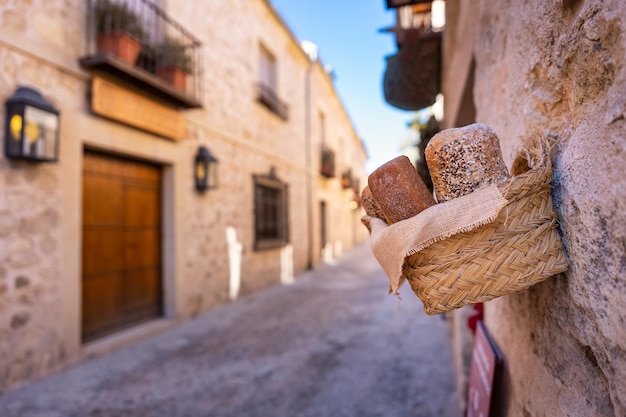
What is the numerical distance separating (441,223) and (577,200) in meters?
0.19

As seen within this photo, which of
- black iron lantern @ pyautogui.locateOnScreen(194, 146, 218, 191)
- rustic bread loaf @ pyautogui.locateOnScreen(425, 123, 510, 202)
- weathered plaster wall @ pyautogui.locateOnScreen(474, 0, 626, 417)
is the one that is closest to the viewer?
weathered plaster wall @ pyautogui.locateOnScreen(474, 0, 626, 417)

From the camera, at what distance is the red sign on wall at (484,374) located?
1003 millimetres

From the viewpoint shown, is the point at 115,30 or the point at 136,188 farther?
the point at 136,188

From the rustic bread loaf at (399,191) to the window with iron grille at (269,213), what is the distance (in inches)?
250

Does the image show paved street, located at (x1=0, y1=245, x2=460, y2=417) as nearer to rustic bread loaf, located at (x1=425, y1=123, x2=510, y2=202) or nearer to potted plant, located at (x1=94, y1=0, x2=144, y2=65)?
rustic bread loaf, located at (x1=425, y1=123, x2=510, y2=202)

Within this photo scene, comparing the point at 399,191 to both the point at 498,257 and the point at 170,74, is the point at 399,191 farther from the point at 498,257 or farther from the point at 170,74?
the point at 170,74

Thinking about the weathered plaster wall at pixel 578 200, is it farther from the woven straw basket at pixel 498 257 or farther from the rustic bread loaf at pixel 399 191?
the rustic bread loaf at pixel 399 191

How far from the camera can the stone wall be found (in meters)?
0.48

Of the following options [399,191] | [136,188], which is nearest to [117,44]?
[136,188]

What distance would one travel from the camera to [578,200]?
0.57 m

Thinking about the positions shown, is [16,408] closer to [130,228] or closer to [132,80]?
[130,228]

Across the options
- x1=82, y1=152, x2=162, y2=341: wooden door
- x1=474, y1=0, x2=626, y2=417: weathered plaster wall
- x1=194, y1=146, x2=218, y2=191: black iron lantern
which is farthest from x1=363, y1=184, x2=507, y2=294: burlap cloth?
x1=194, y1=146, x2=218, y2=191: black iron lantern

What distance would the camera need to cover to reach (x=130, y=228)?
436 centimetres

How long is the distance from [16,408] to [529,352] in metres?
3.14
